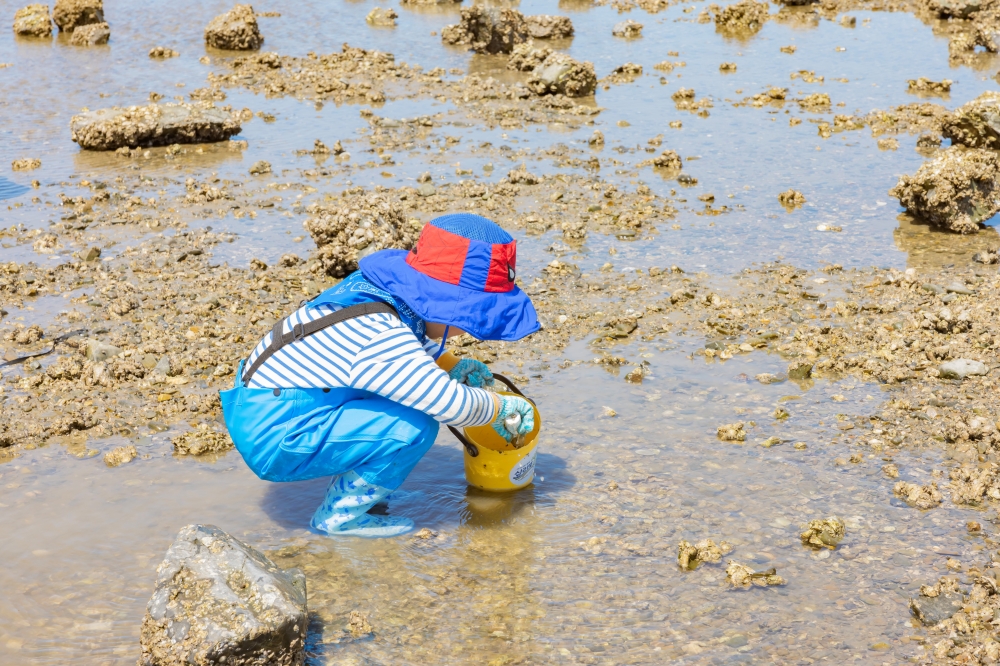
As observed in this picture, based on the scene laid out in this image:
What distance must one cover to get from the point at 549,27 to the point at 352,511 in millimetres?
12402

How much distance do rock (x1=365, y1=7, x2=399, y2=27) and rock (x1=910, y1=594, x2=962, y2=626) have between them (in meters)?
14.5

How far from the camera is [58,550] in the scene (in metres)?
3.67

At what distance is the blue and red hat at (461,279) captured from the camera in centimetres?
351

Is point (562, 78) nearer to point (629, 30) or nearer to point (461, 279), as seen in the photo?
point (629, 30)

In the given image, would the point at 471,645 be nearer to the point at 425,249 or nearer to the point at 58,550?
the point at 425,249

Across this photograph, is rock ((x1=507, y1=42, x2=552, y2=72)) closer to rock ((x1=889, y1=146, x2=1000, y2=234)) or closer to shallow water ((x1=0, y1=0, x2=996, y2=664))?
shallow water ((x1=0, y1=0, x2=996, y2=664))

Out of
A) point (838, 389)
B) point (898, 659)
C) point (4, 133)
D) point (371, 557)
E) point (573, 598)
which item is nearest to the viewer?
point (898, 659)

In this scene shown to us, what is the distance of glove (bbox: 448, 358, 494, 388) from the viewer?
420cm

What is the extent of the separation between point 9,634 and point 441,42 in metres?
12.6

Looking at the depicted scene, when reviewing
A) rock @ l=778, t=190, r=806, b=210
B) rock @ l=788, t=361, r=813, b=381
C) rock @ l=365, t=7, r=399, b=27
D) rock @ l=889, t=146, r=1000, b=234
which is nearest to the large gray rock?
rock @ l=788, t=361, r=813, b=381

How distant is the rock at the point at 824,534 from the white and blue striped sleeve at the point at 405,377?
143 cm

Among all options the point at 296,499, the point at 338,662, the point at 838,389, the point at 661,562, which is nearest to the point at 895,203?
the point at 838,389

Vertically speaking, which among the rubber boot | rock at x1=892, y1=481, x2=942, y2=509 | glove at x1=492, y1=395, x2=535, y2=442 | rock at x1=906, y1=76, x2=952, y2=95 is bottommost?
the rubber boot

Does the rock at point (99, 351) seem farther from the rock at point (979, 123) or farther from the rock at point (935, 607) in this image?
the rock at point (979, 123)
